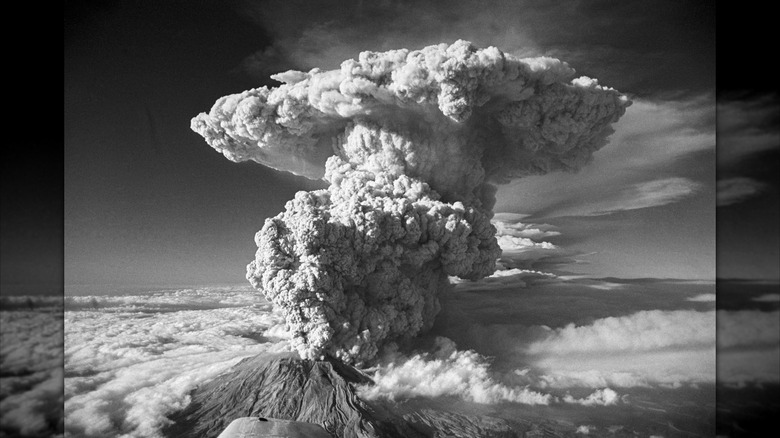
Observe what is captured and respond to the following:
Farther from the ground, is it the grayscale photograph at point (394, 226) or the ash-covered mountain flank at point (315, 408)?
the grayscale photograph at point (394, 226)

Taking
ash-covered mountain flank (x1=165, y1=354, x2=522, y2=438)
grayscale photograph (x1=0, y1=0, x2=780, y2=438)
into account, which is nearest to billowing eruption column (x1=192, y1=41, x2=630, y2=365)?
grayscale photograph (x1=0, y1=0, x2=780, y2=438)

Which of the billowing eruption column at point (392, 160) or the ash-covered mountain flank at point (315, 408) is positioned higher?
the billowing eruption column at point (392, 160)

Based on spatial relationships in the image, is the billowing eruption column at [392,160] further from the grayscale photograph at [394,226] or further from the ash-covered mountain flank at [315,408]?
the ash-covered mountain flank at [315,408]

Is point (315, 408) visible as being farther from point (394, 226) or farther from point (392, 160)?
point (392, 160)

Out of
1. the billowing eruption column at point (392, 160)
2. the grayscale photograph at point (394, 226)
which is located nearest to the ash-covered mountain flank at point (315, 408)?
the grayscale photograph at point (394, 226)

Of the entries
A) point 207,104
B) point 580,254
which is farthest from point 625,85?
point 207,104

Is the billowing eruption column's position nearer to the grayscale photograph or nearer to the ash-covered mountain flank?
the grayscale photograph

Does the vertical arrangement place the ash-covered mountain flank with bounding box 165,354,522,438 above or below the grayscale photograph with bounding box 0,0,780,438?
below

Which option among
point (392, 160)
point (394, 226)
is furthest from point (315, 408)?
point (392, 160)
